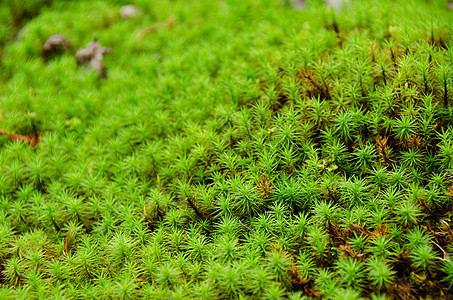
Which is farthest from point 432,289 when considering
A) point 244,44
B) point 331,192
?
point 244,44

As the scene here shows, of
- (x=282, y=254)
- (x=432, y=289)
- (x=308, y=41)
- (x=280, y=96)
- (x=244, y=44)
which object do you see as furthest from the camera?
(x=244, y=44)

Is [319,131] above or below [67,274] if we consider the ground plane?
above

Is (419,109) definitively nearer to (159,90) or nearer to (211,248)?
(211,248)

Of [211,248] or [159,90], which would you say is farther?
[159,90]

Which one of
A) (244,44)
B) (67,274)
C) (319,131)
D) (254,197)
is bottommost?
(67,274)

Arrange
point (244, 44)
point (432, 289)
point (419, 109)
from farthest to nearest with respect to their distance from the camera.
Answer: point (244, 44) < point (419, 109) < point (432, 289)

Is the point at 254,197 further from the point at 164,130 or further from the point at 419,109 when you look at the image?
the point at 419,109
